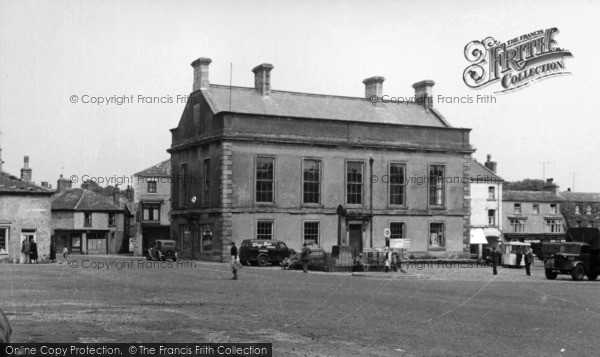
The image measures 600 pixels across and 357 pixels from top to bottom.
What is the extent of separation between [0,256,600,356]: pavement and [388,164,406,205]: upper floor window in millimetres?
23170

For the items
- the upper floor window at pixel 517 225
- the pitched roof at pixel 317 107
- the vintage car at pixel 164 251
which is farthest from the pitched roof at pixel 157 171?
the upper floor window at pixel 517 225

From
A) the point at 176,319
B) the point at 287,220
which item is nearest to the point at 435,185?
the point at 287,220

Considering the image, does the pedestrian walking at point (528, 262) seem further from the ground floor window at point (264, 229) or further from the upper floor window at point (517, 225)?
the upper floor window at point (517, 225)

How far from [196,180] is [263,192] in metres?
5.27

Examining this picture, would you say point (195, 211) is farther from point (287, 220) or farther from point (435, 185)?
point (435, 185)

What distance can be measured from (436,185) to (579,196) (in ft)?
136

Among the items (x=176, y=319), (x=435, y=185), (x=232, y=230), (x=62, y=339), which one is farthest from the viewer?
(x=435, y=185)

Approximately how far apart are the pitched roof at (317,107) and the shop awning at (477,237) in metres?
20.4

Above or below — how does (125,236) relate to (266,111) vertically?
below

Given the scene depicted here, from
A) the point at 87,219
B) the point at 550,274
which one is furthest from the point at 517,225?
the point at 550,274

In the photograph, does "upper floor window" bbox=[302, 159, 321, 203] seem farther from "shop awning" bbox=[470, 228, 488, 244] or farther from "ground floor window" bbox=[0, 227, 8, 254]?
"shop awning" bbox=[470, 228, 488, 244]

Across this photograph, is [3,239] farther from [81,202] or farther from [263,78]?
[81,202]

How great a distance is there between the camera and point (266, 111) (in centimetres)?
4644

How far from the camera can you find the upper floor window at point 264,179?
43.3 metres
